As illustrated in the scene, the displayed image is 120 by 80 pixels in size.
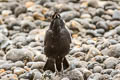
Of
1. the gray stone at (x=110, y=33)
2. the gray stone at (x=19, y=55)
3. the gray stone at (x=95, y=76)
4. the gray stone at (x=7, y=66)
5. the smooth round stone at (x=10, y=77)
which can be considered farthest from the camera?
the gray stone at (x=110, y=33)

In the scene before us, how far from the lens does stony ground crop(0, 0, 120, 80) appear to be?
8102 millimetres

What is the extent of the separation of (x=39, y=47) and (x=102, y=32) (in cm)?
206

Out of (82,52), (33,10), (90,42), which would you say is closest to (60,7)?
(33,10)

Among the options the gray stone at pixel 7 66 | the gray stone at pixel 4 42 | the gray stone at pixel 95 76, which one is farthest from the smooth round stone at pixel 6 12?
the gray stone at pixel 95 76

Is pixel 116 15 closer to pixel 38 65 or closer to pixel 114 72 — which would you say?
pixel 38 65

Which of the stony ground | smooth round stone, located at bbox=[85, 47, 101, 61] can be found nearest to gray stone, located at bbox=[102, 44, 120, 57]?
the stony ground

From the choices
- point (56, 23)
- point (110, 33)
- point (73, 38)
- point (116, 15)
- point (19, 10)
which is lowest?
point (73, 38)

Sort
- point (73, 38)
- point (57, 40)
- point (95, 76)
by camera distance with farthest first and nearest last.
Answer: point (73, 38), point (57, 40), point (95, 76)

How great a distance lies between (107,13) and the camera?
12.7m

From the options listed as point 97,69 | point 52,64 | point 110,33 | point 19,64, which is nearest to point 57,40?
point 52,64

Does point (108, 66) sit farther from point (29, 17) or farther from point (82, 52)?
point (29, 17)

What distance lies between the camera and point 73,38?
1099 centimetres

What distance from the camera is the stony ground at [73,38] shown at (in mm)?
8102

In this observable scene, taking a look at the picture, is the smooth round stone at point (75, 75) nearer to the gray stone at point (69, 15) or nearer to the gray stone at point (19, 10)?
the gray stone at point (69, 15)
